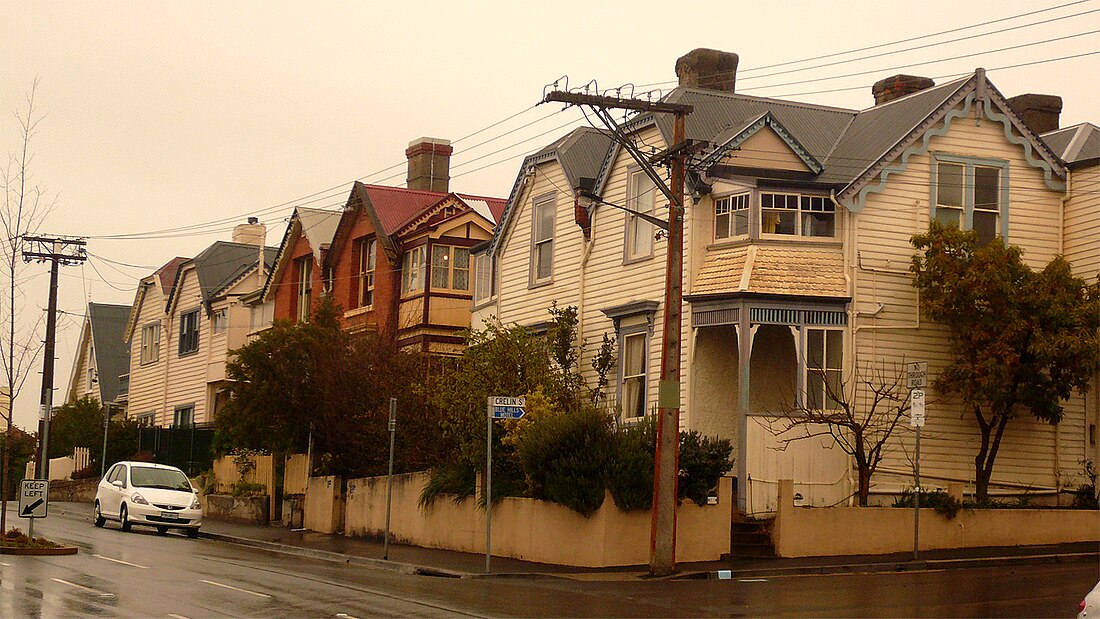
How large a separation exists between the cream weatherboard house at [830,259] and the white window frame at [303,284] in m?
18.6

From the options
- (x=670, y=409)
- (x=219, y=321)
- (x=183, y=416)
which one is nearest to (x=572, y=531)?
(x=670, y=409)

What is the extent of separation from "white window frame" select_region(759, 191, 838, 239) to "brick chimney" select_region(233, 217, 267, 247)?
3502cm

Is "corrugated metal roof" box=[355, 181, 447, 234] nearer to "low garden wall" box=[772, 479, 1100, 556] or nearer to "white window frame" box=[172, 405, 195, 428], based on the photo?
"white window frame" box=[172, 405, 195, 428]

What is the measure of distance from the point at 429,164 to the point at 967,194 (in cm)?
2290

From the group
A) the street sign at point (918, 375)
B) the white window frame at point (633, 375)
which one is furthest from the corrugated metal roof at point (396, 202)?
the street sign at point (918, 375)

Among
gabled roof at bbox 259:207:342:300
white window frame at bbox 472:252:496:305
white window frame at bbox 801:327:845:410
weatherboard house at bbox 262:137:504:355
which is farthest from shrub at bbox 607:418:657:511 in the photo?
gabled roof at bbox 259:207:342:300

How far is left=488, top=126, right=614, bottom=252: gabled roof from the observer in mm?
33969

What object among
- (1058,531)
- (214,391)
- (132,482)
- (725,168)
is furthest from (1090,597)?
(214,391)

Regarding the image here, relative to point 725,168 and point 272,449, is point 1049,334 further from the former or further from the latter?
point 272,449

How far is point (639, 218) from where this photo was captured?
102 feet

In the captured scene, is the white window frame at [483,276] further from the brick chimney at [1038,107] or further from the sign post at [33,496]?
the sign post at [33,496]

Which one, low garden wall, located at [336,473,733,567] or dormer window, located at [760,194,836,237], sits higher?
dormer window, located at [760,194,836,237]

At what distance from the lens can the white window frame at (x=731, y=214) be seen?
28.4 m

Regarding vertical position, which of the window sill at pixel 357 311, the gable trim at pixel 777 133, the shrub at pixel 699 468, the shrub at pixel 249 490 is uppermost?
the gable trim at pixel 777 133
